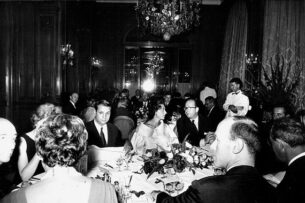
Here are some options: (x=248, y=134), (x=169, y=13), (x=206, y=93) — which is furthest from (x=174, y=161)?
(x=206, y=93)

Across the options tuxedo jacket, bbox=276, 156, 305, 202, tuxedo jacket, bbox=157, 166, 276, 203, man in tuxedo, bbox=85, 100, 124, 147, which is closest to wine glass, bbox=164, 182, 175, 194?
tuxedo jacket, bbox=157, 166, 276, 203

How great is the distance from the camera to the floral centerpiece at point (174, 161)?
2381 millimetres

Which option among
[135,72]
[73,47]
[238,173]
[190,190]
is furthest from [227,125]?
[135,72]

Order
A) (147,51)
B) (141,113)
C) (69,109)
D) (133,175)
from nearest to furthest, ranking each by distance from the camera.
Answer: (133,175) < (69,109) < (141,113) < (147,51)

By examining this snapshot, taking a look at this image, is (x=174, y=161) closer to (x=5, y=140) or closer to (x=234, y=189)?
(x=234, y=189)

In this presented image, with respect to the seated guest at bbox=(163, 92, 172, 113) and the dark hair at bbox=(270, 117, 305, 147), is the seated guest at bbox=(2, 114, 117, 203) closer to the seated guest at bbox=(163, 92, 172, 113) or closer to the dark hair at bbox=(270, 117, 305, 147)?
the dark hair at bbox=(270, 117, 305, 147)

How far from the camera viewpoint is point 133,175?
94.3 inches

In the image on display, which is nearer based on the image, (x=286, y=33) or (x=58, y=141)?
(x=58, y=141)

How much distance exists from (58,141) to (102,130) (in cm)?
239

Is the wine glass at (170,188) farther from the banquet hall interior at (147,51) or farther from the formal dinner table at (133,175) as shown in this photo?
the banquet hall interior at (147,51)

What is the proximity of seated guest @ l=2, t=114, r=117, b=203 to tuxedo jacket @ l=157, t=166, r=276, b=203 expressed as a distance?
41 cm

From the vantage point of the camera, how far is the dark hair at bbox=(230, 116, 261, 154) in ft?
4.74

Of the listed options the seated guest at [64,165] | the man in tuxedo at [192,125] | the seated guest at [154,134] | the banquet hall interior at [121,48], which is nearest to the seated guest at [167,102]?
the banquet hall interior at [121,48]

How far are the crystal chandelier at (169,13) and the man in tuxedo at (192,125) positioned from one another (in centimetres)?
288
